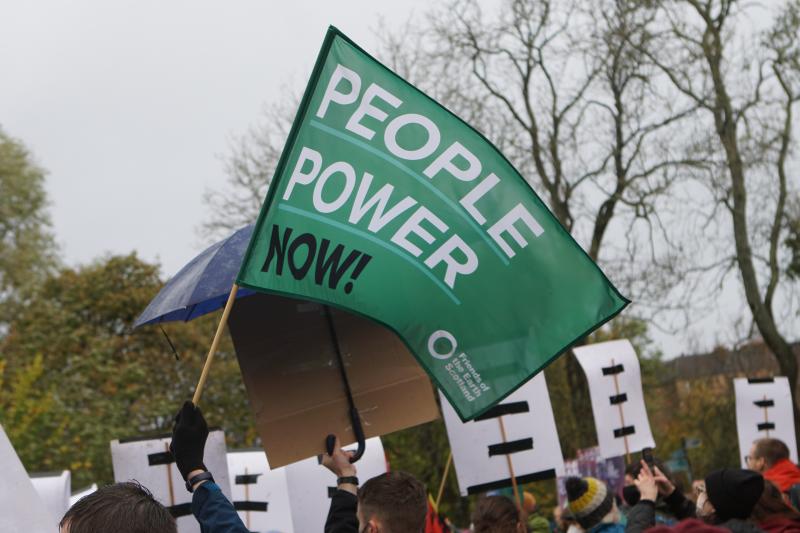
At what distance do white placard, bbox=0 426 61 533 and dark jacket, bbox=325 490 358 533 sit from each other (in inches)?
46.1

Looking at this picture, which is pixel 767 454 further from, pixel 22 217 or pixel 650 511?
pixel 22 217

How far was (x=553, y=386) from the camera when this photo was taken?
24.9 metres

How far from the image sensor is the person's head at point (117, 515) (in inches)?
99.7

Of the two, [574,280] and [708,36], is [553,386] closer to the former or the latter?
[708,36]

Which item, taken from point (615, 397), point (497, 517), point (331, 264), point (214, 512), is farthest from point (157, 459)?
point (615, 397)

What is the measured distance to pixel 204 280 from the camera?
4852 mm

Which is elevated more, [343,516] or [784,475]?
[343,516]

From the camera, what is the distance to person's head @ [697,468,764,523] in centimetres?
467

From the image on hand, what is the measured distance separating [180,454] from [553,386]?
71.8 ft

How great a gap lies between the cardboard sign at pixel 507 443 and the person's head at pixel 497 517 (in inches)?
68.1

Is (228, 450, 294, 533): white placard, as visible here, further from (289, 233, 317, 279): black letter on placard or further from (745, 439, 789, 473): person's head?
(289, 233, 317, 279): black letter on placard

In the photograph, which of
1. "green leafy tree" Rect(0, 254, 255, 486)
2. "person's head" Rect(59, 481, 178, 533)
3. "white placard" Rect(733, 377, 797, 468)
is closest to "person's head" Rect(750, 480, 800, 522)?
"person's head" Rect(59, 481, 178, 533)

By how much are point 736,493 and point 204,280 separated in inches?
93.6

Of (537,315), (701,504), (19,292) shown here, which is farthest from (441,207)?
(19,292)
